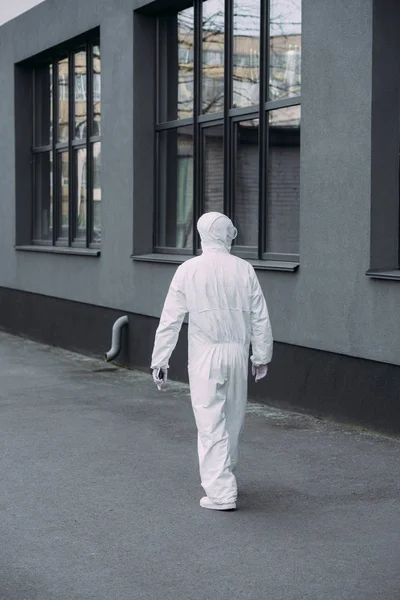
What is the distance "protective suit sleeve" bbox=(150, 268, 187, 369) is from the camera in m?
6.77

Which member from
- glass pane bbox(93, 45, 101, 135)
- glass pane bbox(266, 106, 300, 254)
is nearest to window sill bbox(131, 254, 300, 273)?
glass pane bbox(266, 106, 300, 254)

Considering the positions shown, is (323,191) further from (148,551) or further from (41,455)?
(148,551)

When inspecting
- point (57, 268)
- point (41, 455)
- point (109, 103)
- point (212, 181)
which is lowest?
point (41, 455)

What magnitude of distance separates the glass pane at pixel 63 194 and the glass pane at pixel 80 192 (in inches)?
20.1

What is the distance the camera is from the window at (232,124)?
10664 millimetres

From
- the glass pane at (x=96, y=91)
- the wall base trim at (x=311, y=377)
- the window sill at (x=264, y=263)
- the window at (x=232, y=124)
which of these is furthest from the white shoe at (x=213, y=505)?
the glass pane at (x=96, y=91)

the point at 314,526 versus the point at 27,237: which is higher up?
the point at 27,237

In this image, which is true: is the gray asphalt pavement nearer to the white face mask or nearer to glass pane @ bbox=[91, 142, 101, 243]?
the white face mask

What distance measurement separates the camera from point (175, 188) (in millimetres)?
13383

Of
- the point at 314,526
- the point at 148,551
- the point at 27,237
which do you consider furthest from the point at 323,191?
the point at 27,237

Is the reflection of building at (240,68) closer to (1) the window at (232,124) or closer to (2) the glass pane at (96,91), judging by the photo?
(1) the window at (232,124)

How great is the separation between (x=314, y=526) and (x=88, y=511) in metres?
1.37

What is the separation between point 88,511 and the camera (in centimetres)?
659

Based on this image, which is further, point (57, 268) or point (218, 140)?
point (57, 268)
